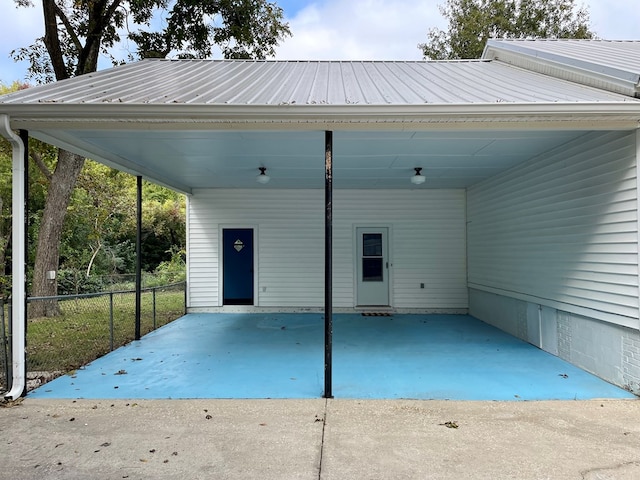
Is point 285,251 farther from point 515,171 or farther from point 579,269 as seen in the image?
point 579,269

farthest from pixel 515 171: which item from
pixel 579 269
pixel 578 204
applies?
pixel 579 269

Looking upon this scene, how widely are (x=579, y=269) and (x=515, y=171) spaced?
2203 mm

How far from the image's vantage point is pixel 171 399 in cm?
388

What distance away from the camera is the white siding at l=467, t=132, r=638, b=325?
408 centimetres

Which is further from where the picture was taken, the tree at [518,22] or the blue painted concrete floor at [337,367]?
the tree at [518,22]

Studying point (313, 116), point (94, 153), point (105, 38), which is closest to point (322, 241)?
point (94, 153)

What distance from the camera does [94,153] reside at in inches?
207

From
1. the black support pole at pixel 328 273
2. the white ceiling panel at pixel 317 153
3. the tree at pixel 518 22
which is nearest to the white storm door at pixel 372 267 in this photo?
the white ceiling panel at pixel 317 153

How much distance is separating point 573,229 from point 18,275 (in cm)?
614

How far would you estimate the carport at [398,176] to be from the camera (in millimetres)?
3820

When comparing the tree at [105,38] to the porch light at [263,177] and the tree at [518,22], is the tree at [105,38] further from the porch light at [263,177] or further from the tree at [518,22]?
the tree at [518,22]

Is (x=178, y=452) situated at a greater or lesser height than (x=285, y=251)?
lesser

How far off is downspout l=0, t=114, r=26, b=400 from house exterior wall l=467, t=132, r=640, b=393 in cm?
593

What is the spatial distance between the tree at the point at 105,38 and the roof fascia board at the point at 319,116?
6288mm
